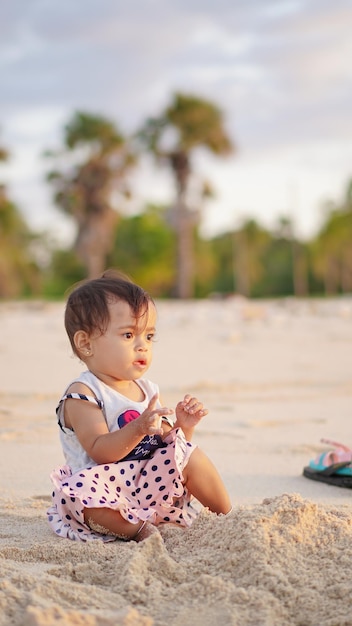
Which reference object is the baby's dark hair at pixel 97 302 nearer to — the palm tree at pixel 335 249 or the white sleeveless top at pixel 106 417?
the white sleeveless top at pixel 106 417

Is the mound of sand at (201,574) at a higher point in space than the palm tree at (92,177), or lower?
lower

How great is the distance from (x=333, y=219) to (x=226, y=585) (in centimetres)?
3416

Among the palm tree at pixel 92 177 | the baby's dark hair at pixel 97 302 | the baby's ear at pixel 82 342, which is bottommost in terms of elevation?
the baby's ear at pixel 82 342

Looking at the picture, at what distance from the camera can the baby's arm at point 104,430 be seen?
215 centimetres

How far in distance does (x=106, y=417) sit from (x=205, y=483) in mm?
366

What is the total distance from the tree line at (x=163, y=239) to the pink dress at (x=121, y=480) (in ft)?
60.0

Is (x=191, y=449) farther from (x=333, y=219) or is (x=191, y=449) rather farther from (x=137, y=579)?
(x=333, y=219)

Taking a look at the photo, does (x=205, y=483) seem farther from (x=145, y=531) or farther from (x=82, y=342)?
(x=82, y=342)

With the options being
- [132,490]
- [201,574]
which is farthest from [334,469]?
[201,574]

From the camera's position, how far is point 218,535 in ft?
6.73

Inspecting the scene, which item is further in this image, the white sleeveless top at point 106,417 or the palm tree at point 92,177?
the palm tree at point 92,177

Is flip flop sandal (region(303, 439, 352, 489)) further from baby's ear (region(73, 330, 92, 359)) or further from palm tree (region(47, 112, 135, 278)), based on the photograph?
palm tree (region(47, 112, 135, 278))

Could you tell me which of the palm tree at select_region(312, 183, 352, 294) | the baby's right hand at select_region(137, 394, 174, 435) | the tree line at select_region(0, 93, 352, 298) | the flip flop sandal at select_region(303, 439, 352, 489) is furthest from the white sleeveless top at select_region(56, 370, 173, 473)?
the palm tree at select_region(312, 183, 352, 294)

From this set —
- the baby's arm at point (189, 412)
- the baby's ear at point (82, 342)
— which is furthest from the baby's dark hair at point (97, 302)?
the baby's arm at point (189, 412)
